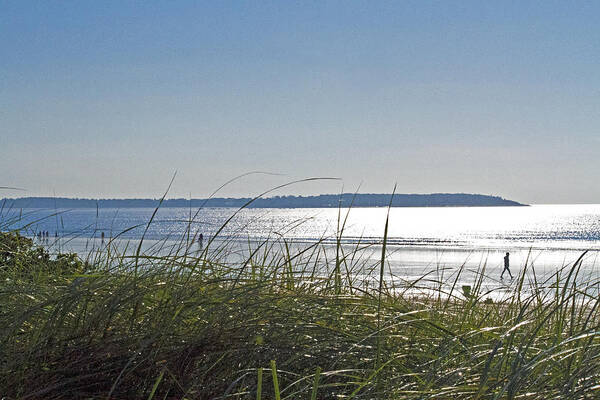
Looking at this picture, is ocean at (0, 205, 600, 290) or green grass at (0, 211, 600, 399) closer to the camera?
green grass at (0, 211, 600, 399)

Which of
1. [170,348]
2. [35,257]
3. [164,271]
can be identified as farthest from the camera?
[35,257]

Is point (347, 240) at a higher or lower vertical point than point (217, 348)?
lower

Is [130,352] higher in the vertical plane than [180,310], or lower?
lower

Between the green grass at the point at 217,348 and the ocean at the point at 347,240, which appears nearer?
the green grass at the point at 217,348

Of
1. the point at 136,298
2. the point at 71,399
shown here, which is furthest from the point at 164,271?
the point at 71,399

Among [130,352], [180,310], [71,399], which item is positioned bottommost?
[71,399]

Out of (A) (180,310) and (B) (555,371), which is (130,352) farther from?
(B) (555,371)

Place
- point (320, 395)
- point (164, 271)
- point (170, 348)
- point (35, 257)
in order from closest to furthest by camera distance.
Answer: point (320, 395), point (170, 348), point (164, 271), point (35, 257)

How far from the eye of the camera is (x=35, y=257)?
4.14 meters

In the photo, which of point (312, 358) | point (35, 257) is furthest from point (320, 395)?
point (35, 257)

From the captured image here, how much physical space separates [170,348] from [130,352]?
0.46 feet

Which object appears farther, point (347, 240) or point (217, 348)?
point (347, 240)

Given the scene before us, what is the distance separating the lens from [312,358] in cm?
225

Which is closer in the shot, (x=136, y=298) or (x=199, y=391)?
(x=199, y=391)
